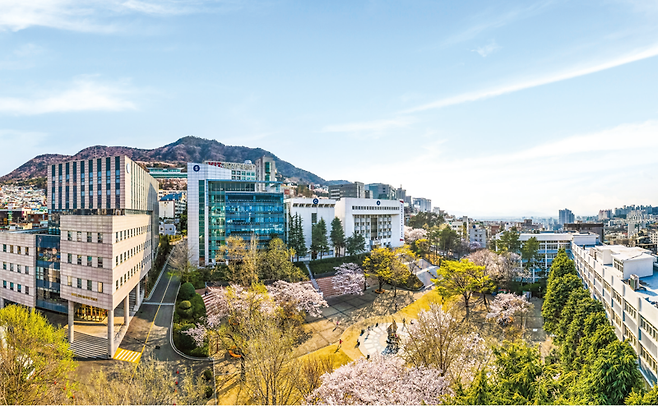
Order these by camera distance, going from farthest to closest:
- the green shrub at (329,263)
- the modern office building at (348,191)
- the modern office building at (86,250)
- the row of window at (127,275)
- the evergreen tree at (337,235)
Result: the modern office building at (348,191), the evergreen tree at (337,235), the green shrub at (329,263), the row of window at (127,275), the modern office building at (86,250)

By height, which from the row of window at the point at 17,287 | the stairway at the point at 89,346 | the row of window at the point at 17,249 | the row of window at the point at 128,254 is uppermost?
the row of window at the point at 17,249

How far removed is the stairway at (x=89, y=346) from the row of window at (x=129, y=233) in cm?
866

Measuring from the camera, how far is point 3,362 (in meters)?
15.2

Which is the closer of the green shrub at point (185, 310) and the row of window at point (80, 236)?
the row of window at point (80, 236)

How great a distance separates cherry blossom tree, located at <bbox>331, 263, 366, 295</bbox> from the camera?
135ft

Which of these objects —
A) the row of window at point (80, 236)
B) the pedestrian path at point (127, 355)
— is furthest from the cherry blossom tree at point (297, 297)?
the row of window at point (80, 236)

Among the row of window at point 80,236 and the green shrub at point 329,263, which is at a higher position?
the row of window at point 80,236

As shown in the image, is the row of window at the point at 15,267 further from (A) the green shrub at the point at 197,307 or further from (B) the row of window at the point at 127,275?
(A) the green shrub at the point at 197,307

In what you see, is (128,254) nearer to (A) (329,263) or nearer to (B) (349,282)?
(B) (349,282)

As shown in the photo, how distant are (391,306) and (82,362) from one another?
2976 centimetres

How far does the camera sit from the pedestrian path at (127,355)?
25497 mm

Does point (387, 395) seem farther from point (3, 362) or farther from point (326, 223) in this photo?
point (326, 223)

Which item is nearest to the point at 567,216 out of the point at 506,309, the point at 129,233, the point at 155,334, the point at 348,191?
the point at 348,191

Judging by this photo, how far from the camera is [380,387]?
47.9 ft
